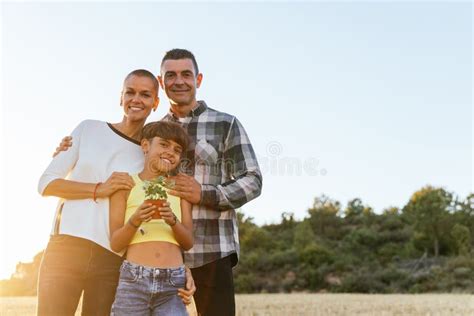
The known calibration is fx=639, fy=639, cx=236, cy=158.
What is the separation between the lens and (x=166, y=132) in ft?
14.5

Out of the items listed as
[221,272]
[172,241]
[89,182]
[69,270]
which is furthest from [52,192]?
[221,272]

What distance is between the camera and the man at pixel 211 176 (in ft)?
16.0

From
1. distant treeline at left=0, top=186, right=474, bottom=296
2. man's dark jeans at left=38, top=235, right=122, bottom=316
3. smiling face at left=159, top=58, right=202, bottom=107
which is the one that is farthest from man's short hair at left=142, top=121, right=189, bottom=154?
distant treeline at left=0, top=186, right=474, bottom=296

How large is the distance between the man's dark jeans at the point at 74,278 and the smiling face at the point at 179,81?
148 cm

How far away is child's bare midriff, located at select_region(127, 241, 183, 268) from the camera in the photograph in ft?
13.9

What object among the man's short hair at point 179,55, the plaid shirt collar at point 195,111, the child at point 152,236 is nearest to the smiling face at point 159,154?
the child at point 152,236

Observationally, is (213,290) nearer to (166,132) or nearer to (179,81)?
(166,132)

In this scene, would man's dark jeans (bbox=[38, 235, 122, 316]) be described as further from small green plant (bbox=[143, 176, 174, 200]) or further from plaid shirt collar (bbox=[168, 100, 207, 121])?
plaid shirt collar (bbox=[168, 100, 207, 121])

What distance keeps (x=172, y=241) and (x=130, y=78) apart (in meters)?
1.22

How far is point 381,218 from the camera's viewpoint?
51.2 metres

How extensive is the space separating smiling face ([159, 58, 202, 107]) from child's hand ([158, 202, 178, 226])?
127cm

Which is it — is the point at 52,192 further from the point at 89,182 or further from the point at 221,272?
the point at 221,272

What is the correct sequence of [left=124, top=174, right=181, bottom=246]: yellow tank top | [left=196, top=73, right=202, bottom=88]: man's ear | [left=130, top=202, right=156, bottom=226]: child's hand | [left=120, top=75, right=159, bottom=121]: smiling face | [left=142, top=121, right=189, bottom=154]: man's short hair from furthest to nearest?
[left=196, top=73, right=202, bottom=88]: man's ear → [left=120, top=75, right=159, bottom=121]: smiling face → [left=142, top=121, right=189, bottom=154]: man's short hair → [left=124, top=174, right=181, bottom=246]: yellow tank top → [left=130, top=202, right=156, bottom=226]: child's hand

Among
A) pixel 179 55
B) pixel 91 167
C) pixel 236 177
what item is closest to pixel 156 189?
pixel 91 167
